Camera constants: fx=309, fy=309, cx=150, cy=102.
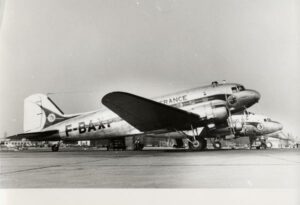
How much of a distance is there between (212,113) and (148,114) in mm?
2380

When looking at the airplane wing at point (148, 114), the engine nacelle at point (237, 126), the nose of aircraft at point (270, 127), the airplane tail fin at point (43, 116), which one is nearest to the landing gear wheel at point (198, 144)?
the airplane wing at point (148, 114)

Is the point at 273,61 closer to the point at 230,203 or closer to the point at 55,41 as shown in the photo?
the point at 230,203

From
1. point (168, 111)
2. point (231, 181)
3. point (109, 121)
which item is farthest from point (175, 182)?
point (109, 121)

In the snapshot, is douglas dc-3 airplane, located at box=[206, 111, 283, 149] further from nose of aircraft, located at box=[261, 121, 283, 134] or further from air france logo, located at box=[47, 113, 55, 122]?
air france logo, located at box=[47, 113, 55, 122]

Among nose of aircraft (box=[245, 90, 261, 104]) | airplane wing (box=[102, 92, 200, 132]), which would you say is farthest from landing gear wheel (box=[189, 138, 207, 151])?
nose of aircraft (box=[245, 90, 261, 104])

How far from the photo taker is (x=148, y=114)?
1173cm

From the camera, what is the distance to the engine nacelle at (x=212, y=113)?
1120 centimetres

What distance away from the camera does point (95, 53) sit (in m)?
8.32

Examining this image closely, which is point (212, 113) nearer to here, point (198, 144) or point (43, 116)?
point (198, 144)

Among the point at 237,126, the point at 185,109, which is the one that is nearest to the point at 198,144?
the point at 185,109

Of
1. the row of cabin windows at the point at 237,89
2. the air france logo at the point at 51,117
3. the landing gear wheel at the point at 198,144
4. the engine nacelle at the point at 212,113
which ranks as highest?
the row of cabin windows at the point at 237,89

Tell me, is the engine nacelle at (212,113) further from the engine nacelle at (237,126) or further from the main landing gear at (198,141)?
the engine nacelle at (237,126)

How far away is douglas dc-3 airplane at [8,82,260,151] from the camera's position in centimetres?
1120

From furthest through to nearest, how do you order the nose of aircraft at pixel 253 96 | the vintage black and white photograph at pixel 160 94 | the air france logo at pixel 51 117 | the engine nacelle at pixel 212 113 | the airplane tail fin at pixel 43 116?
the air france logo at pixel 51 117, the airplane tail fin at pixel 43 116, the nose of aircraft at pixel 253 96, the engine nacelle at pixel 212 113, the vintage black and white photograph at pixel 160 94
